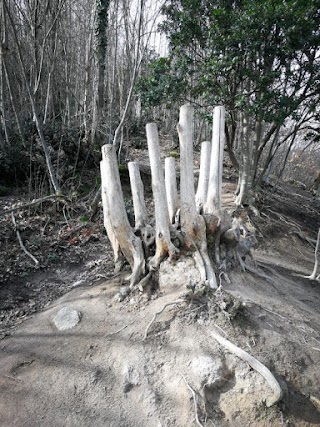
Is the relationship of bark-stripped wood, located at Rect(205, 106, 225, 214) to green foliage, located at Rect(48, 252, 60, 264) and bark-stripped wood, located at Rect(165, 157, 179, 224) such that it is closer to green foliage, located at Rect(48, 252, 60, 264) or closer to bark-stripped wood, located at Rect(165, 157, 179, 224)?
bark-stripped wood, located at Rect(165, 157, 179, 224)

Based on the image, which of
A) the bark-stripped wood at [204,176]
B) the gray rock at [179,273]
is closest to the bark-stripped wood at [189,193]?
the gray rock at [179,273]

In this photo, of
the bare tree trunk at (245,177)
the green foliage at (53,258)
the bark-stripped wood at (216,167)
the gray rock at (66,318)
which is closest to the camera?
the gray rock at (66,318)

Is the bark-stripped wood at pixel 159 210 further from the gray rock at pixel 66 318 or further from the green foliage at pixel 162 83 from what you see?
the green foliage at pixel 162 83

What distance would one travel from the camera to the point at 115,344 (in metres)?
2.77

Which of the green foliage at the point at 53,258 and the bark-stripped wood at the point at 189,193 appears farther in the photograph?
the green foliage at the point at 53,258

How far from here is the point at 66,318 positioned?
3168 millimetres

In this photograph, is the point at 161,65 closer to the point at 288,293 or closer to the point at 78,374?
the point at 288,293

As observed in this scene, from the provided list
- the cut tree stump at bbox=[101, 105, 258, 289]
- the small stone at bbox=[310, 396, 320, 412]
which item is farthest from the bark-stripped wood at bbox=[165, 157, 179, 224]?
the small stone at bbox=[310, 396, 320, 412]

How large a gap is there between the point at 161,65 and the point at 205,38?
3.28 feet

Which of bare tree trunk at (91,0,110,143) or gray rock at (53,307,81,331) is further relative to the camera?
bare tree trunk at (91,0,110,143)

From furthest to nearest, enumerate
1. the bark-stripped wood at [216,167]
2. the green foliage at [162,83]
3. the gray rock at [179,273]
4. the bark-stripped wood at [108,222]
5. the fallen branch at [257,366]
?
1. the green foliage at [162,83]
2. the bark-stripped wood at [216,167]
3. the bark-stripped wood at [108,222]
4. the gray rock at [179,273]
5. the fallen branch at [257,366]

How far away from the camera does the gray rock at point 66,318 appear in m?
3.09

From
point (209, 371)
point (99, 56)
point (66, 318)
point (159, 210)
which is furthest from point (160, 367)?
point (99, 56)

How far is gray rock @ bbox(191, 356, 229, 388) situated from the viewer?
2402mm
